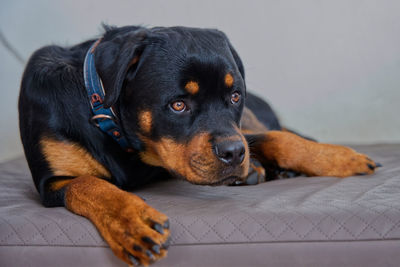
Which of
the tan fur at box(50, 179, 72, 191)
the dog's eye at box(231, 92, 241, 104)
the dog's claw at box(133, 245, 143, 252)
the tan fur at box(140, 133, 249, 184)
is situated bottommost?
the tan fur at box(50, 179, 72, 191)

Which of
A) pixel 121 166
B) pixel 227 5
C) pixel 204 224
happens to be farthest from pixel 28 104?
pixel 227 5

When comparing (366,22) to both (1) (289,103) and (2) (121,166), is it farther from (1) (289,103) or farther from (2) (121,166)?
(2) (121,166)

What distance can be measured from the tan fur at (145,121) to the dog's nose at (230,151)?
1.03ft

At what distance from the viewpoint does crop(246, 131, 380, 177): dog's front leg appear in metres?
2.34

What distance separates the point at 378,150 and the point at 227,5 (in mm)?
1841

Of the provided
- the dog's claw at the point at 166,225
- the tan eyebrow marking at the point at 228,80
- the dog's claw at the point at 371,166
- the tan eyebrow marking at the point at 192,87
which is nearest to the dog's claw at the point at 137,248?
the dog's claw at the point at 166,225

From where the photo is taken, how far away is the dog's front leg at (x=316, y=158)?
2.34 m

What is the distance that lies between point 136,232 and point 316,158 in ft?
3.78

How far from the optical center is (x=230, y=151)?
182cm

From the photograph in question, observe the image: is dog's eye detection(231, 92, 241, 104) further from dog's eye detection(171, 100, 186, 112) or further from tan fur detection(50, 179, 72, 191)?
tan fur detection(50, 179, 72, 191)

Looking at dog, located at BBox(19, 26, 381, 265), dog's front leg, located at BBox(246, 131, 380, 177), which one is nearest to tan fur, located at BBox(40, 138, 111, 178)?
dog, located at BBox(19, 26, 381, 265)

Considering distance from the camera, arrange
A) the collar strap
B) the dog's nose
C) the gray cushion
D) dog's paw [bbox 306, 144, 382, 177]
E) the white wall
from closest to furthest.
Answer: the gray cushion, the dog's nose, the collar strap, dog's paw [bbox 306, 144, 382, 177], the white wall

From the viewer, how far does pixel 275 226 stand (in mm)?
1677

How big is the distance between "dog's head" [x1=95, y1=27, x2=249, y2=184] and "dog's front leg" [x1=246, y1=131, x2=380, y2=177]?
46 cm
